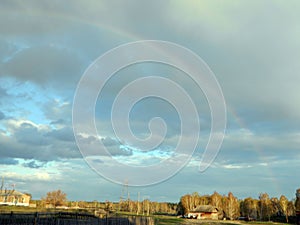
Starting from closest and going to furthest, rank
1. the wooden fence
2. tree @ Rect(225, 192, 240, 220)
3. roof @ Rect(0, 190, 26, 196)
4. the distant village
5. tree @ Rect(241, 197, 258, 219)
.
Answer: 1. the wooden fence
2. roof @ Rect(0, 190, 26, 196)
3. the distant village
4. tree @ Rect(225, 192, 240, 220)
5. tree @ Rect(241, 197, 258, 219)

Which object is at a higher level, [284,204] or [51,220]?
[284,204]

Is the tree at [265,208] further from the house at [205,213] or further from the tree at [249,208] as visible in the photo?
the house at [205,213]

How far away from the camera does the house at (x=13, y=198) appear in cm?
7539

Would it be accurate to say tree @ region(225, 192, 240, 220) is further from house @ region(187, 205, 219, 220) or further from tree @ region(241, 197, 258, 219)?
house @ region(187, 205, 219, 220)

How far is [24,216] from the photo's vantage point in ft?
48.6

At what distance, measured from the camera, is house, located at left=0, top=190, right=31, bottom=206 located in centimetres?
7539

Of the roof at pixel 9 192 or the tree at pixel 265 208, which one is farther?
the tree at pixel 265 208

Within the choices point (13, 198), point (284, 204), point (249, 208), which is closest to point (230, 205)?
point (249, 208)

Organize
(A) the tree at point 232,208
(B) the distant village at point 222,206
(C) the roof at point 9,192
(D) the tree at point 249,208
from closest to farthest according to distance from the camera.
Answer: (C) the roof at point 9,192
(B) the distant village at point 222,206
(A) the tree at point 232,208
(D) the tree at point 249,208

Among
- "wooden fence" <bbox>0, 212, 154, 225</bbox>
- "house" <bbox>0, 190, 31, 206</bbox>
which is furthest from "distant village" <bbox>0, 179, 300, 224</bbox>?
"wooden fence" <bbox>0, 212, 154, 225</bbox>

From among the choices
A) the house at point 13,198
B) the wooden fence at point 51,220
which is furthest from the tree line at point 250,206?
the wooden fence at point 51,220

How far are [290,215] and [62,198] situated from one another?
2731 inches

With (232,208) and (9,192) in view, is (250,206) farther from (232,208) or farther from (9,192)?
(9,192)

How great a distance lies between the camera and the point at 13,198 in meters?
78.9
